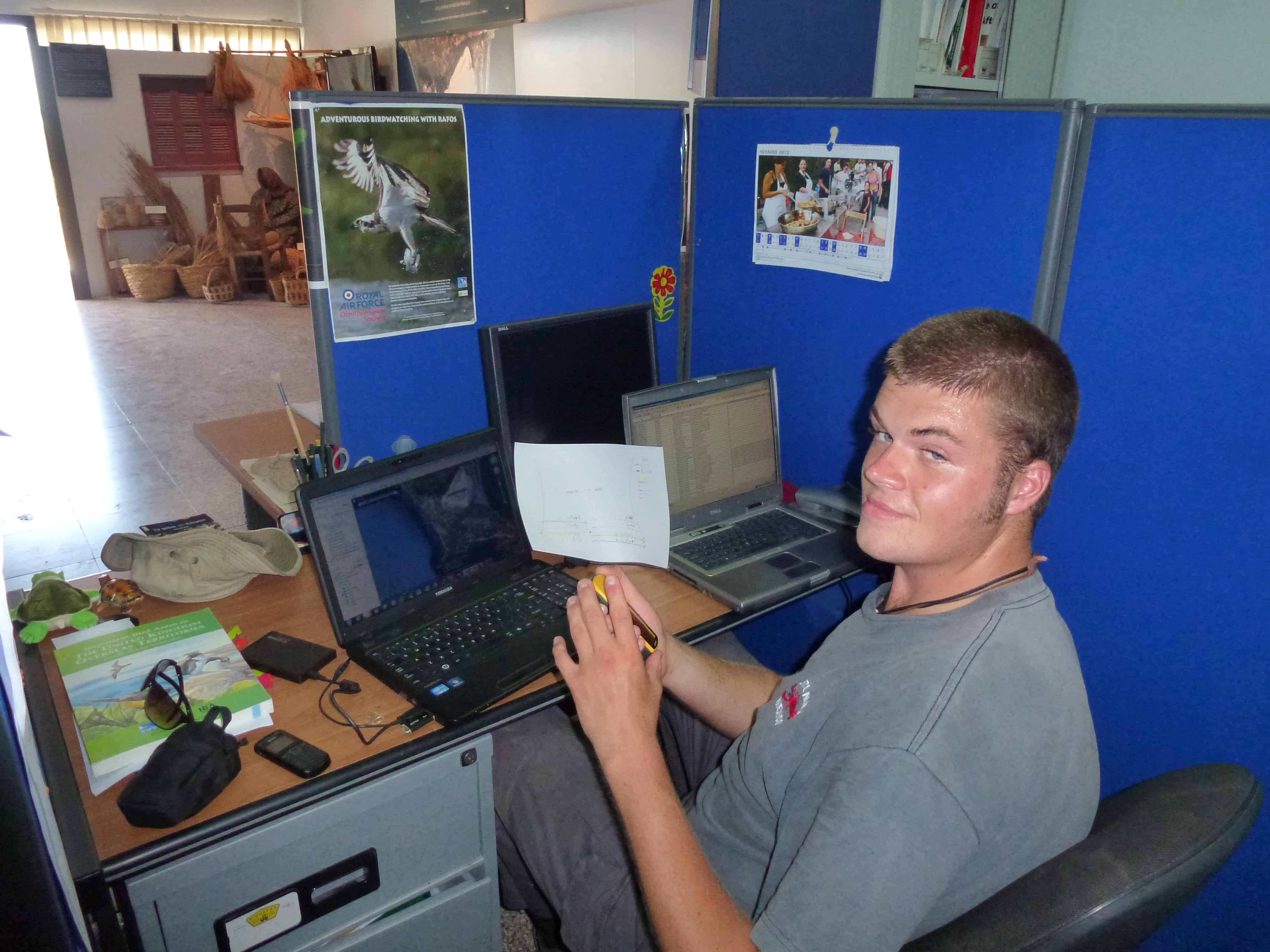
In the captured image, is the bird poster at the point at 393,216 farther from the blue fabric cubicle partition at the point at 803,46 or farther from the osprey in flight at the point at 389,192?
the blue fabric cubicle partition at the point at 803,46

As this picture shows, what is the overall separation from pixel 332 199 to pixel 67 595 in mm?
767

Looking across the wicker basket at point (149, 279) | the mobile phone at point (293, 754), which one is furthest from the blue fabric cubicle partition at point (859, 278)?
the wicker basket at point (149, 279)

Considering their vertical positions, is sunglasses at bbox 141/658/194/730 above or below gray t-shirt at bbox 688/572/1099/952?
below

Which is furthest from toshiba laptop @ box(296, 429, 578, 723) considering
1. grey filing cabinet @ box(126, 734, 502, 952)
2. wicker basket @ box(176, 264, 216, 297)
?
wicker basket @ box(176, 264, 216, 297)

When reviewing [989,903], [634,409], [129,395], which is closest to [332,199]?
[634,409]

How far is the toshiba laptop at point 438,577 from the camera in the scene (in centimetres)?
124

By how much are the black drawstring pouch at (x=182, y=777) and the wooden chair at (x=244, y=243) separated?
741 centimetres

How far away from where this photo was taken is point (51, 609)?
1.36m

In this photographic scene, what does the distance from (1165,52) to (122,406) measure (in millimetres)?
5120

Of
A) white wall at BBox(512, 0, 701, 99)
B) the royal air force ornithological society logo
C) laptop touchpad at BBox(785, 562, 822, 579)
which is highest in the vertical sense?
white wall at BBox(512, 0, 701, 99)

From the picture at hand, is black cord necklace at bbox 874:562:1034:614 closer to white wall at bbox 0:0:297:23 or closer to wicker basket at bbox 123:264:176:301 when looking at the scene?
wicker basket at bbox 123:264:176:301

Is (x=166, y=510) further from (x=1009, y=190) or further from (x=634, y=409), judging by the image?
(x=1009, y=190)

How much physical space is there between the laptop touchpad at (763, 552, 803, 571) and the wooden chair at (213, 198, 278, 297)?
7.21 m

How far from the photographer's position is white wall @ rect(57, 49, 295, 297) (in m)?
7.51
